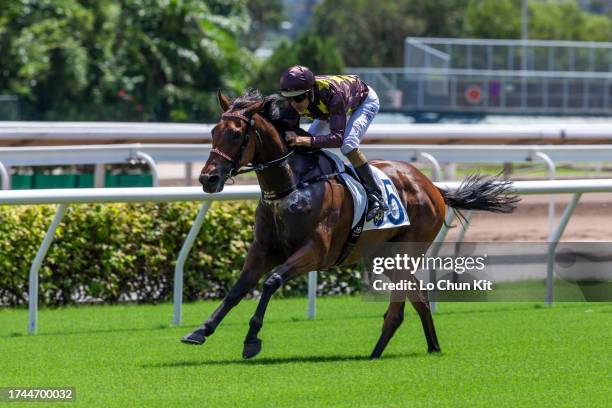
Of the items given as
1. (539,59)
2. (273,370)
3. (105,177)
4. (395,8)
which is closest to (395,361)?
(273,370)

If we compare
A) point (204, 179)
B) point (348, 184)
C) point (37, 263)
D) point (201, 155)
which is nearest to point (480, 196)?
point (348, 184)

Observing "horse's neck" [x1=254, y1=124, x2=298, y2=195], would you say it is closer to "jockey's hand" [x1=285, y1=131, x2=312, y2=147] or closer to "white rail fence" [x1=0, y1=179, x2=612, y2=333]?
"jockey's hand" [x1=285, y1=131, x2=312, y2=147]

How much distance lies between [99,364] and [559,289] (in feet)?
13.0

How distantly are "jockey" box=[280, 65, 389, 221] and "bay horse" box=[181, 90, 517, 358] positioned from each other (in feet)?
0.38

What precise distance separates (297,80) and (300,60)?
30665mm

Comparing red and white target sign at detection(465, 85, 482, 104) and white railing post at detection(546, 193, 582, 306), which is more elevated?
white railing post at detection(546, 193, 582, 306)

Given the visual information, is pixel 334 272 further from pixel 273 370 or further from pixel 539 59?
pixel 539 59

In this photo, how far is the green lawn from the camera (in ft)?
19.3

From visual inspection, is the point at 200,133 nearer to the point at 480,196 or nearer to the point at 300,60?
the point at 480,196

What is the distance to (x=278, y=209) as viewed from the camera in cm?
698

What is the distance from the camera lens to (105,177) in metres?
12.1

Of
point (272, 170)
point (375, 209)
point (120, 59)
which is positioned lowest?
point (120, 59)

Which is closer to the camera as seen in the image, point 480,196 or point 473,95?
point 480,196

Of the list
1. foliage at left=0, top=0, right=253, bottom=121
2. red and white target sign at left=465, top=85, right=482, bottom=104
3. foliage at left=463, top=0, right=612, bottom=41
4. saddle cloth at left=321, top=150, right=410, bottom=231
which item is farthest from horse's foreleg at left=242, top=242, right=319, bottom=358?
foliage at left=463, top=0, right=612, bottom=41
